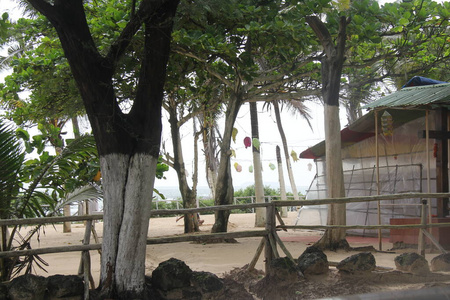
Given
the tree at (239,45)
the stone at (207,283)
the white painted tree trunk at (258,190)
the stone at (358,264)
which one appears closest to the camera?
the stone at (207,283)

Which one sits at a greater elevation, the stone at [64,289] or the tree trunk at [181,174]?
the tree trunk at [181,174]

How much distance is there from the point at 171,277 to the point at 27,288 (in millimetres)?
1535

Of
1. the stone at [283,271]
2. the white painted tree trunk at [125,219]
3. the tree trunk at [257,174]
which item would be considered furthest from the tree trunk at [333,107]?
the tree trunk at [257,174]

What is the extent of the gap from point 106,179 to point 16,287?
4.76 ft

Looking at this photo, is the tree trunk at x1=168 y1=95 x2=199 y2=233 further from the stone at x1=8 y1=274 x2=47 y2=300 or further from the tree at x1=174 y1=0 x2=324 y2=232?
the stone at x1=8 y1=274 x2=47 y2=300

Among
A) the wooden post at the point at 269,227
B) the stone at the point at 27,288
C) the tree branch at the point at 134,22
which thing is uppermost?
the tree branch at the point at 134,22

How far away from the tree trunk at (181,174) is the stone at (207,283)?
6958 mm

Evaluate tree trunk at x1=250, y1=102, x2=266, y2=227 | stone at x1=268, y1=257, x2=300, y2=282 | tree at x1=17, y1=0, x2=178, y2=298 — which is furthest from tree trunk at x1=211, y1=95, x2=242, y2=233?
tree at x1=17, y1=0, x2=178, y2=298

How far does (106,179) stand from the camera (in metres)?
5.08

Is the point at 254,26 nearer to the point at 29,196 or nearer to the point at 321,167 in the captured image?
the point at 29,196

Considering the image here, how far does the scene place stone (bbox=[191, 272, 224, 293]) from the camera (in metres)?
5.35

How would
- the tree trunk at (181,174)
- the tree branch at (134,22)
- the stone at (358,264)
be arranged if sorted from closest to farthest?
1. the tree branch at (134,22)
2. the stone at (358,264)
3. the tree trunk at (181,174)

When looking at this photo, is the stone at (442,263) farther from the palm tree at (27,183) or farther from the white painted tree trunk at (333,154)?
the palm tree at (27,183)

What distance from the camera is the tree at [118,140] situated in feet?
16.3
